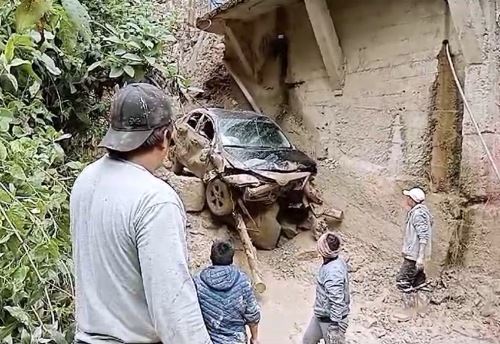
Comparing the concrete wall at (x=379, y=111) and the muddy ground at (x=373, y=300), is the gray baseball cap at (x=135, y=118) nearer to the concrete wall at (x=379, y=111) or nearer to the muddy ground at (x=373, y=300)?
the muddy ground at (x=373, y=300)

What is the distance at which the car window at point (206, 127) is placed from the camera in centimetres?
1003

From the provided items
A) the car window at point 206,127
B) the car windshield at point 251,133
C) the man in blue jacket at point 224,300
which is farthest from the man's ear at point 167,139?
the car window at point 206,127

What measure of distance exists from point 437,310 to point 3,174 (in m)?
5.63

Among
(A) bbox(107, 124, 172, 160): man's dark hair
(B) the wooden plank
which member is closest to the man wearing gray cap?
(A) bbox(107, 124, 172, 160): man's dark hair

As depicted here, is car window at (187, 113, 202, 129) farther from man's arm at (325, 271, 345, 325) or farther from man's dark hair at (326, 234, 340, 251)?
man's arm at (325, 271, 345, 325)

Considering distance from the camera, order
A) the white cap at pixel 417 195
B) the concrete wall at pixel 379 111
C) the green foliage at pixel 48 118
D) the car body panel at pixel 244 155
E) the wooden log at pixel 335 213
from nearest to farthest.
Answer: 1. the green foliage at pixel 48 118
2. the white cap at pixel 417 195
3. the concrete wall at pixel 379 111
4. the car body panel at pixel 244 155
5. the wooden log at pixel 335 213

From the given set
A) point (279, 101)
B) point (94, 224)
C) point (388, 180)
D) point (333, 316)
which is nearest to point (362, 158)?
point (388, 180)

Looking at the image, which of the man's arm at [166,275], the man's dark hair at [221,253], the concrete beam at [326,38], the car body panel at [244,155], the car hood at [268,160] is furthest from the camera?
the concrete beam at [326,38]

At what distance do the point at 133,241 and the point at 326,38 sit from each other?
8.28m


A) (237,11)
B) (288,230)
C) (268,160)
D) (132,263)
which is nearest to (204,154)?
(268,160)

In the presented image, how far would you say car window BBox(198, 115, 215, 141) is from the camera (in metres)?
10.0

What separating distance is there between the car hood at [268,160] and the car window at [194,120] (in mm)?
1152

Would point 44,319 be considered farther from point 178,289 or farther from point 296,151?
point 296,151

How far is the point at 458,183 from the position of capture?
7902mm
